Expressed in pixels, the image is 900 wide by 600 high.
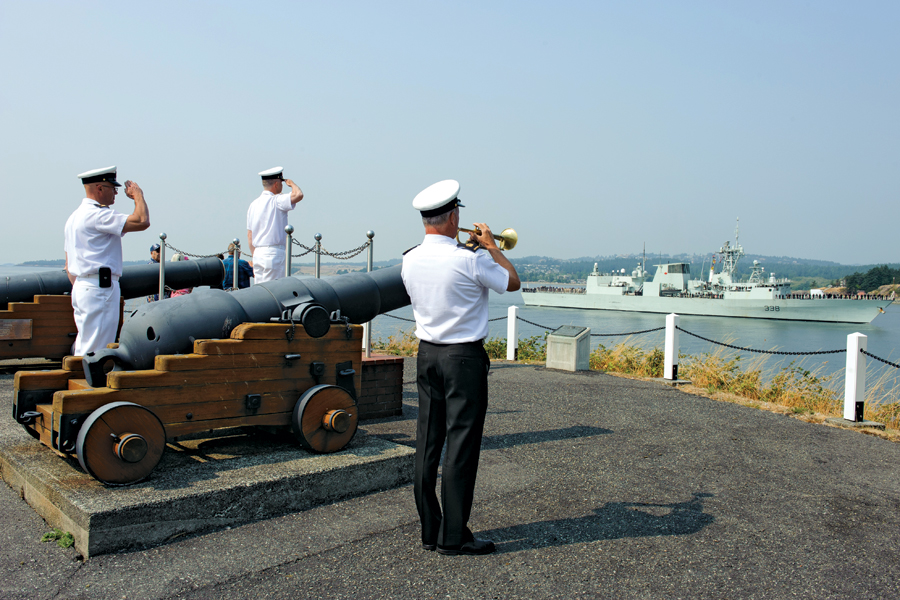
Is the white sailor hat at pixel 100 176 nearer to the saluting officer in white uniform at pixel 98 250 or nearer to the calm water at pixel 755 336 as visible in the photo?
the saluting officer in white uniform at pixel 98 250

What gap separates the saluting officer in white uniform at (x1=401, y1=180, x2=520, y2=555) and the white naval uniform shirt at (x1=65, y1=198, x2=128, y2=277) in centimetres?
238

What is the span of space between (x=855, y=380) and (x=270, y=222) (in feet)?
21.7

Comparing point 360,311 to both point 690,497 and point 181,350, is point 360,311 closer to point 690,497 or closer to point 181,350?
point 181,350

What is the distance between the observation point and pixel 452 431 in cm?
317

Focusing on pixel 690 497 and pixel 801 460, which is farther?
pixel 801 460

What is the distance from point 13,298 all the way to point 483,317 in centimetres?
690

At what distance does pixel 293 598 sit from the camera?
8.79ft

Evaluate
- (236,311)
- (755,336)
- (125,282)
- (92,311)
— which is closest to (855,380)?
(236,311)

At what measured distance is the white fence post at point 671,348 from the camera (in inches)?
386

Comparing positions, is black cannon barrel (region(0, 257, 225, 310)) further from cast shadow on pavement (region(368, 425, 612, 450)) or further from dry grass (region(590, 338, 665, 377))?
dry grass (region(590, 338, 665, 377))

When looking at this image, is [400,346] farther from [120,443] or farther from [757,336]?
[757,336]

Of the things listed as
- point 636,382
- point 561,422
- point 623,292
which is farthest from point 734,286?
point 561,422

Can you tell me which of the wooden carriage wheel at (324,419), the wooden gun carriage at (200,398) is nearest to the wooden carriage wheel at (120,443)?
the wooden gun carriage at (200,398)

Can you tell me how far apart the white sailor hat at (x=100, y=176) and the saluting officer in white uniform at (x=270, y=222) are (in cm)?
205
